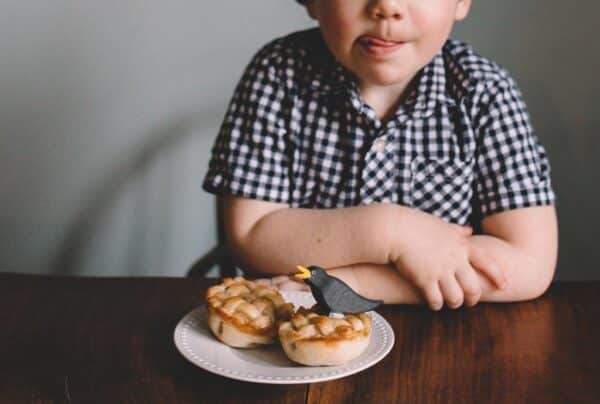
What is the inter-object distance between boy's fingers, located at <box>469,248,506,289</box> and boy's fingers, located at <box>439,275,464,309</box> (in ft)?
0.16

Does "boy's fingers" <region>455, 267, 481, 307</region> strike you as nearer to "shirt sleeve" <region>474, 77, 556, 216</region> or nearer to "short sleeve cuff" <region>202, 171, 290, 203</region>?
"shirt sleeve" <region>474, 77, 556, 216</region>

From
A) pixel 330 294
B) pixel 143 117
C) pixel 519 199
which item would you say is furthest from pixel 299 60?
pixel 143 117

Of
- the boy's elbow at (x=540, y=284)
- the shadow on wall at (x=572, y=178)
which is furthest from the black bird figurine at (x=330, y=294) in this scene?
the shadow on wall at (x=572, y=178)

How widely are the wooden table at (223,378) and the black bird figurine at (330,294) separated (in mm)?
62

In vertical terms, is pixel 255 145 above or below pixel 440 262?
above

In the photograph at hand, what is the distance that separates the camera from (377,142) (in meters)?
1.15

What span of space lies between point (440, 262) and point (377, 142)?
0.75 ft

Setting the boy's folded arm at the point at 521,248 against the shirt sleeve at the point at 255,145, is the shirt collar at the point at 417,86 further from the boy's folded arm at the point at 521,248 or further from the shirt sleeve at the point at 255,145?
the boy's folded arm at the point at 521,248

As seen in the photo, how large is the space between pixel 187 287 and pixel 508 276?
39cm

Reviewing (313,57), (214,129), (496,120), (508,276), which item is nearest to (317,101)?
(313,57)

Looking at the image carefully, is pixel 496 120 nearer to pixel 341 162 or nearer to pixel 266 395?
pixel 341 162

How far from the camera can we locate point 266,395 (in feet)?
2.37

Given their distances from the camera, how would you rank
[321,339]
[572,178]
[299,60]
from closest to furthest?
[321,339], [299,60], [572,178]

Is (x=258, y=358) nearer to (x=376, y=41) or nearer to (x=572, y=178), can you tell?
(x=376, y=41)
